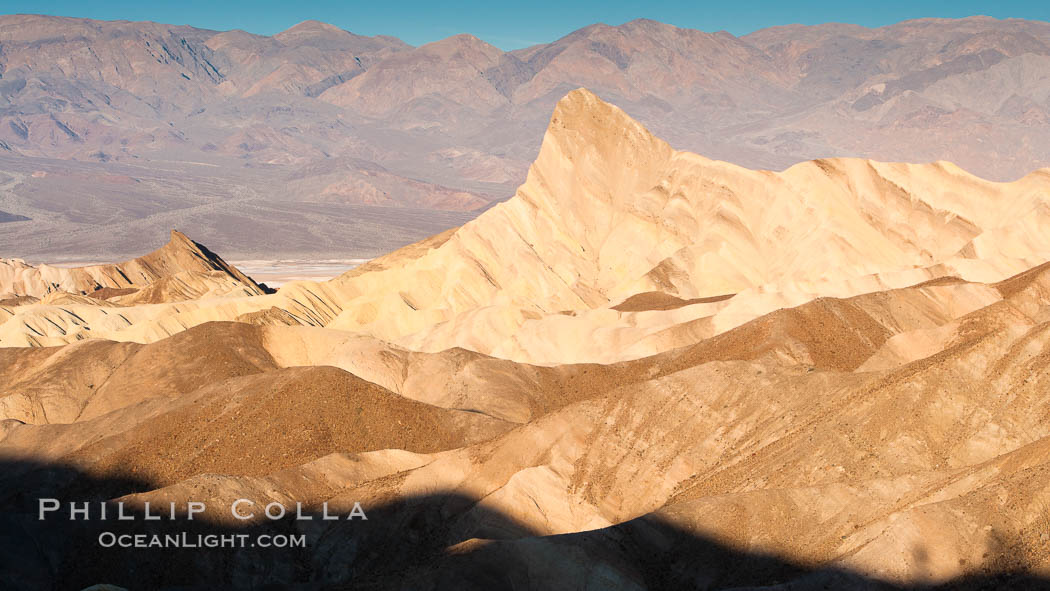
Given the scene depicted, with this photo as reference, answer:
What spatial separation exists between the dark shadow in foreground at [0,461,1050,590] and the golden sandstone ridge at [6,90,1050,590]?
0.08 metres

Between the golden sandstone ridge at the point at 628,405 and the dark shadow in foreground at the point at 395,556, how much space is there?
0.26 feet

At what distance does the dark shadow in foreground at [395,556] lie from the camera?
67.6 ft

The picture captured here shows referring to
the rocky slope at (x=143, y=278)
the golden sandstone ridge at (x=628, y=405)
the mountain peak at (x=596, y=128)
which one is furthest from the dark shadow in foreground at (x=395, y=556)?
the mountain peak at (x=596, y=128)

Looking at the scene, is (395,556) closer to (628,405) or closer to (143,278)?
(628,405)

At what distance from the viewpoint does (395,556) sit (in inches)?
1027

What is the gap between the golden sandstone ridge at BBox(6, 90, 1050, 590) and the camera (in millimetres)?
21297

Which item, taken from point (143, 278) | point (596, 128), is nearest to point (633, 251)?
point (596, 128)

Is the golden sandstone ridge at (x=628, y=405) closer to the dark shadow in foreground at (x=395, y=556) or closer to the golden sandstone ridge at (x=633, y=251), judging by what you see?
the dark shadow in foreground at (x=395, y=556)

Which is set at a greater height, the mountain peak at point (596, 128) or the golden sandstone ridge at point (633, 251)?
the mountain peak at point (596, 128)

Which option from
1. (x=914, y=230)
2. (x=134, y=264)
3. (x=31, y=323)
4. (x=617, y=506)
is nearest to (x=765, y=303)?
(x=914, y=230)

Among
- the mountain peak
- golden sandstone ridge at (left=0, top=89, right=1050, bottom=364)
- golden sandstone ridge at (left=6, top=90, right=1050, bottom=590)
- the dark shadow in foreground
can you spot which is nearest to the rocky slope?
golden sandstone ridge at (left=0, top=89, right=1050, bottom=364)

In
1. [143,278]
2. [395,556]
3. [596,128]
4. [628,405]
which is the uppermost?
[596,128]

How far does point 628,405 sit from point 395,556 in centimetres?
878

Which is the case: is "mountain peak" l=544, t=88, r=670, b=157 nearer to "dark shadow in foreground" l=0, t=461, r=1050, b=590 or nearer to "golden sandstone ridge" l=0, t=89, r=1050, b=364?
"golden sandstone ridge" l=0, t=89, r=1050, b=364
